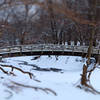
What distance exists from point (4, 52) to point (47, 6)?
46.2 feet

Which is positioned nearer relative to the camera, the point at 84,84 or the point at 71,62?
the point at 84,84

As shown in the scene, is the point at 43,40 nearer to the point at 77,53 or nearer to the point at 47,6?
the point at 77,53

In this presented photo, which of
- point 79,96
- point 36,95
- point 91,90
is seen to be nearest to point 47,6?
point 36,95

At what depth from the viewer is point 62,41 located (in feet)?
85.2

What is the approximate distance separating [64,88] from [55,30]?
1641 centimetres

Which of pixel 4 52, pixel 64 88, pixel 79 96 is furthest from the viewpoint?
pixel 4 52

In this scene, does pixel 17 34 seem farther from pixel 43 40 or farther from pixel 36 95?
pixel 36 95

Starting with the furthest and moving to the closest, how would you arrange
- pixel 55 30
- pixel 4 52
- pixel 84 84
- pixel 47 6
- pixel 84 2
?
pixel 55 30 < pixel 4 52 < pixel 84 84 < pixel 84 2 < pixel 47 6

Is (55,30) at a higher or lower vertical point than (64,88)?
higher

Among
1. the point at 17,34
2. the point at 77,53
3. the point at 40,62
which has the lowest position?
the point at 40,62

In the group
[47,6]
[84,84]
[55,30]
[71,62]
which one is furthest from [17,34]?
[47,6]

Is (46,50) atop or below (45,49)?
below

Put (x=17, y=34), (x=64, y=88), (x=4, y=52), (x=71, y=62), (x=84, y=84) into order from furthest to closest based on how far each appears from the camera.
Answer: (x=17, y=34), (x=71, y=62), (x=4, y=52), (x=84, y=84), (x=64, y=88)

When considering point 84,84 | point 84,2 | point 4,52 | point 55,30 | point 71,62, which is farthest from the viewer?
point 55,30
